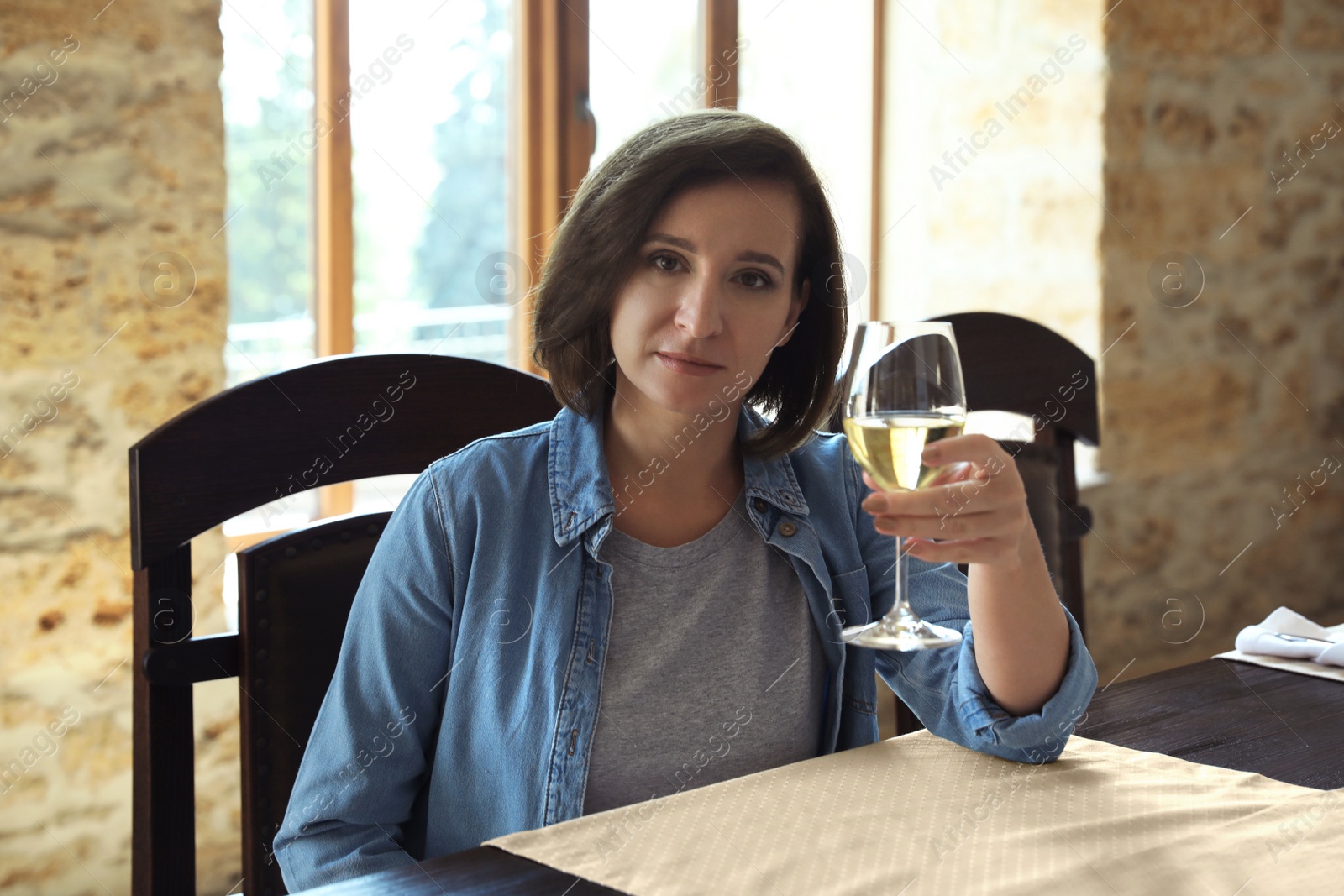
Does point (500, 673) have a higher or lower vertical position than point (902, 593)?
lower

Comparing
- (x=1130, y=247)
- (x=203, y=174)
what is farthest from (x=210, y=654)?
(x=1130, y=247)

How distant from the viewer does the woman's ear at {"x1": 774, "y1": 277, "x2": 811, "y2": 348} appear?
130 centimetres

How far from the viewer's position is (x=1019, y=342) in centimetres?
173

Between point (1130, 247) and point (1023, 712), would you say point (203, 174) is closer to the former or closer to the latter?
point (1023, 712)

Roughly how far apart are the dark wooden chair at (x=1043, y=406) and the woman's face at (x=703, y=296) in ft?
1.31

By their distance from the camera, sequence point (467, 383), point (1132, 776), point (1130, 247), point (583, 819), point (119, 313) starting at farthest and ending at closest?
1. point (1130, 247)
2. point (119, 313)
3. point (467, 383)
4. point (1132, 776)
5. point (583, 819)

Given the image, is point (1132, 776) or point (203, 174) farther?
point (203, 174)

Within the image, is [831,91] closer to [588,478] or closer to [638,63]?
Result: [638,63]

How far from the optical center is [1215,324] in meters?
3.26

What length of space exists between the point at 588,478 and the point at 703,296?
0.65 feet

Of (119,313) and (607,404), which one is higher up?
(119,313)

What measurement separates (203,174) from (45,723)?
871 millimetres

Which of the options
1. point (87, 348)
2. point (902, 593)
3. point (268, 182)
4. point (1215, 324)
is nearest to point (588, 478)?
point (902, 593)

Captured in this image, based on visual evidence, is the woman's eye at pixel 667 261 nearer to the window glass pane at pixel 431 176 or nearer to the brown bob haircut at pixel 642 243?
the brown bob haircut at pixel 642 243
